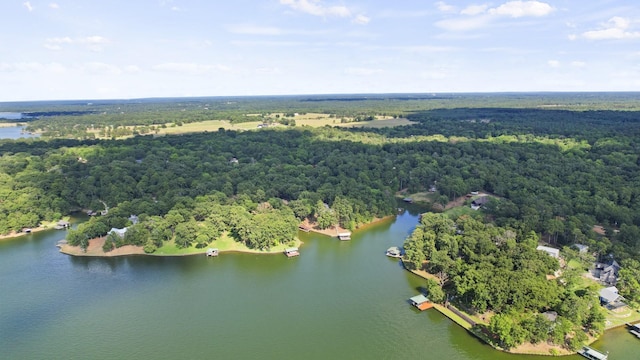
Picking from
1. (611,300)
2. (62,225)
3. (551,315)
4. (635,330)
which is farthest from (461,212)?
(62,225)

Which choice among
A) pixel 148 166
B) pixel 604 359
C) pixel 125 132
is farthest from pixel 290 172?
pixel 125 132

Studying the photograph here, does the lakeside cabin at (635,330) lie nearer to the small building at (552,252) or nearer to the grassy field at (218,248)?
the small building at (552,252)

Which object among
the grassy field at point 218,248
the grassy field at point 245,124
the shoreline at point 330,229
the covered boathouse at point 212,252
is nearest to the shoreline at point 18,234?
the grassy field at point 218,248

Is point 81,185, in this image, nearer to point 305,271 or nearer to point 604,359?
point 305,271

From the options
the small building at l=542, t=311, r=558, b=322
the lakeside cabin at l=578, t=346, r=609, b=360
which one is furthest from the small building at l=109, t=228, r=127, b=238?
the lakeside cabin at l=578, t=346, r=609, b=360

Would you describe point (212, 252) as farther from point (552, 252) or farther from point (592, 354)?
point (552, 252)

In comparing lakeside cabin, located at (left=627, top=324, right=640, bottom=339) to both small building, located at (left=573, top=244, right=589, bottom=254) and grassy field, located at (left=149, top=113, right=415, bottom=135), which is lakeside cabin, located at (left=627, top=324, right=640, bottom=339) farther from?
grassy field, located at (left=149, top=113, right=415, bottom=135)

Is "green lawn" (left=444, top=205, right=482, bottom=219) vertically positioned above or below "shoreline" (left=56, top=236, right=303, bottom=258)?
above
